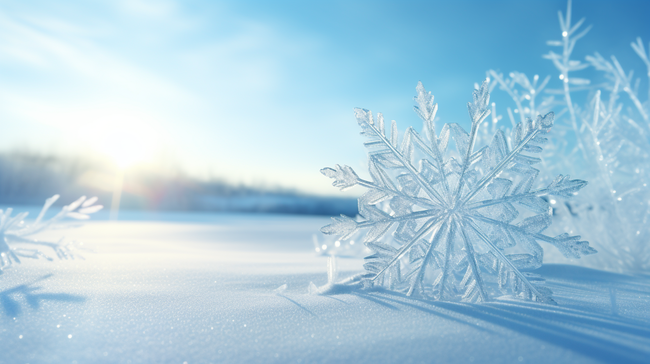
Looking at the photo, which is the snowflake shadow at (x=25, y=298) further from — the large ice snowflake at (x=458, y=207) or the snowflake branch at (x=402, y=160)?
the snowflake branch at (x=402, y=160)

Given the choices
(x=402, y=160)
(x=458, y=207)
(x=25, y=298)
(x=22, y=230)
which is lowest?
(x=25, y=298)

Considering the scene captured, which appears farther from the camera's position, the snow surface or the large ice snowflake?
the large ice snowflake

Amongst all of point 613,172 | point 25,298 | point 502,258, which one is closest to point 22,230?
point 25,298

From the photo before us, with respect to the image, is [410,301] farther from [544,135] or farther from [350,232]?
[544,135]

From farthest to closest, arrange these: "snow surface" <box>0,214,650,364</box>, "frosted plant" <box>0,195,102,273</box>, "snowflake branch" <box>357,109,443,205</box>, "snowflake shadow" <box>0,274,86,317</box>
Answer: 1. "frosted plant" <box>0,195,102,273</box>
2. "snowflake branch" <box>357,109,443,205</box>
3. "snowflake shadow" <box>0,274,86,317</box>
4. "snow surface" <box>0,214,650,364</box>

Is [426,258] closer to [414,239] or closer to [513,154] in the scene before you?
[414,239]

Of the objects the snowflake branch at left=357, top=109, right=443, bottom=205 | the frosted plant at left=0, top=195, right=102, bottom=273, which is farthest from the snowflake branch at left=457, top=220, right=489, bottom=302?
the frosted plant at left=0, top=195, right=102, bottom=273

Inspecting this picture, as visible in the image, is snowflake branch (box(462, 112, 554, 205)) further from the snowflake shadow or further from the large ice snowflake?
the snowflake shadow
